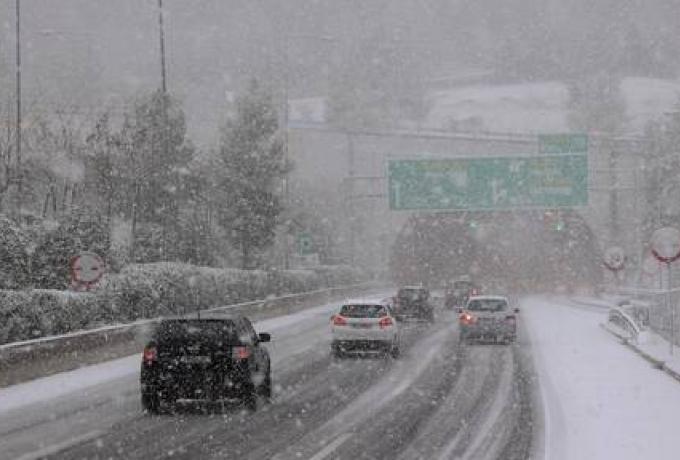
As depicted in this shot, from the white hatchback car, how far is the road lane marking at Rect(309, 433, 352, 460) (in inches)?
536

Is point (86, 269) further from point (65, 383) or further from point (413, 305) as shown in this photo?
point (413, 305)

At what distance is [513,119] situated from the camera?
192 m

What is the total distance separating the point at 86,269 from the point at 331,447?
12.6m

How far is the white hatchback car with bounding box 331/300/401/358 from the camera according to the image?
27406mm

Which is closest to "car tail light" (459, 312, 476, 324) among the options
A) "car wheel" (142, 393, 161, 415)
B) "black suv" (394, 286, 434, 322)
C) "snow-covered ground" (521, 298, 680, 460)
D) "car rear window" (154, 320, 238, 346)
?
"snow-covered ground" (521, 298, 680, 460)

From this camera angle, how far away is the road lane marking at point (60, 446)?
12.3 meters

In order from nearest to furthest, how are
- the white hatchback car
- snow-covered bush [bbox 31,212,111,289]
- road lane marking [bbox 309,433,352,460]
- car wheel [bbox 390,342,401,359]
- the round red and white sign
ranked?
road lane marking [bbox 309,433,352,460], the round red and white sign, the white hatchback car, car wheel [bbox 390,342,401,359], snow-covered bush [bbox 31,212,111,289]

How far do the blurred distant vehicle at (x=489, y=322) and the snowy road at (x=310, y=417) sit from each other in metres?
5.84

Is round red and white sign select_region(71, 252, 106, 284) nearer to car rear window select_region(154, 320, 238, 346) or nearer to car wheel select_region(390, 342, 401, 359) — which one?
car rear window select_region(154, 320, 238, 346)

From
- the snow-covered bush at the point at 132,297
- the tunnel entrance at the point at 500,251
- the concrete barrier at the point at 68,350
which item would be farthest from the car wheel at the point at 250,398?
the tunnel entrance at the point at 500,251

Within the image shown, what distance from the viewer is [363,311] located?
92.6 ft

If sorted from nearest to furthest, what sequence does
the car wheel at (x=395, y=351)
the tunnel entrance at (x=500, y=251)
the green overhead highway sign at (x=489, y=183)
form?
1. the car wheel at (x=395, y=351)
2. the green overhead highway sign at (x=489, y=183)
3. the tunnel entrance at (x=500, y=251)

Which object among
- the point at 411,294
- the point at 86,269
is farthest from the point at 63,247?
the point at 411,294

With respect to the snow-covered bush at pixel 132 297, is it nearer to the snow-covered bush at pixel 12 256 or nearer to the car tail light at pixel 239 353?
the snow-covered bush at pixel 12 256
